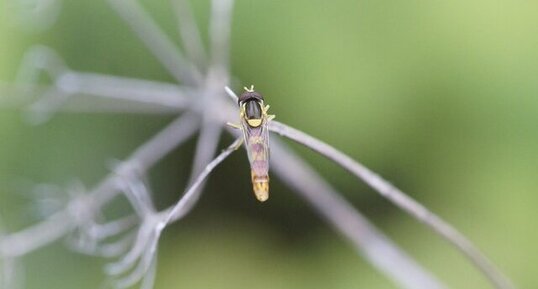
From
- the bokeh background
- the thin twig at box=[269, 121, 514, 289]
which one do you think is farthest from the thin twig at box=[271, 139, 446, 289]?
→ the thin twig at box=[269, 121, 514, 289]

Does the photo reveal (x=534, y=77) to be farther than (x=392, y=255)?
Yes

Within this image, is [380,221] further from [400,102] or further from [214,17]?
[214,17]

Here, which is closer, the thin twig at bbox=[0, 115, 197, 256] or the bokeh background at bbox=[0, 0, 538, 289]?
the thin twig at bbox=[0, 115, 197, 256]

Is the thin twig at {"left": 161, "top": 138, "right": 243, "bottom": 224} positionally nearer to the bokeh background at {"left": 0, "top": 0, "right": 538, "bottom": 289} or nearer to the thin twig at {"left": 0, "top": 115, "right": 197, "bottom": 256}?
the thin twig at {"left": 0, "top": 115, "right": 197, "bottom": 256}

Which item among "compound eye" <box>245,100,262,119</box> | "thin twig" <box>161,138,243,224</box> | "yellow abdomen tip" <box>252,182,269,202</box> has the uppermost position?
"compound eye" <box>245,100,262,119</box>

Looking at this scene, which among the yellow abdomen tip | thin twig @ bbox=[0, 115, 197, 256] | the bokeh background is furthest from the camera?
the bokeh background

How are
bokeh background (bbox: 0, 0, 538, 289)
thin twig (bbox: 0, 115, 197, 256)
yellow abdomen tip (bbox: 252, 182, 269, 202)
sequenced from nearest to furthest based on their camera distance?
yellow abdomen tip (bbox: 252, 182, 269, 202)
thin twig (bbox: 0, 115, 197, 256)
bokeh background (bbox: 0, 0, 538, 289)

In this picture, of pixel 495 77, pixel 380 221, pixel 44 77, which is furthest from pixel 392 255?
pixel 44 77
